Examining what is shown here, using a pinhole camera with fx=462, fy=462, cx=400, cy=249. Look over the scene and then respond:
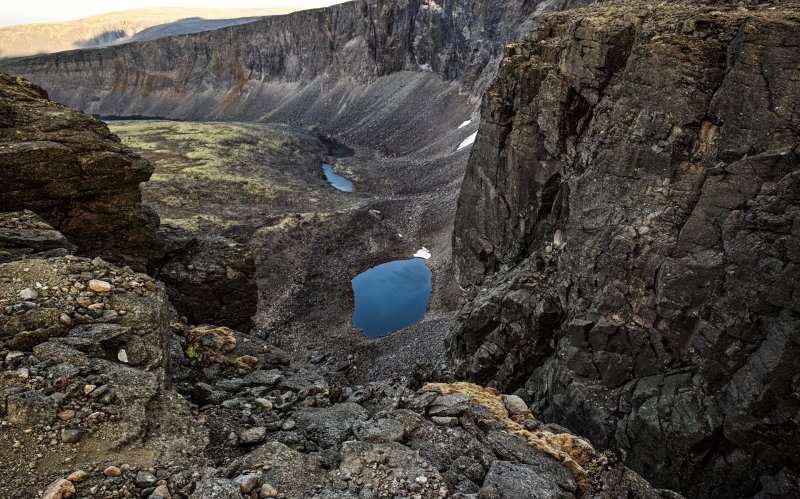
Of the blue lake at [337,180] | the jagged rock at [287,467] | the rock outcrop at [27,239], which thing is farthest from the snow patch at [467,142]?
the jagged rock at [287,467]

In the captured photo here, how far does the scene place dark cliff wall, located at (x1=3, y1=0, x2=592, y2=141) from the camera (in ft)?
325

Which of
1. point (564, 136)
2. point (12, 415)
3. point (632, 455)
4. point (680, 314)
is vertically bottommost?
point (632, 455)

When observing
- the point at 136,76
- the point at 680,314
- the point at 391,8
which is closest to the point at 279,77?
the point at 391,8

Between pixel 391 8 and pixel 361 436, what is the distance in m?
128

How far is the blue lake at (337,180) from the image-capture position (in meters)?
82.6

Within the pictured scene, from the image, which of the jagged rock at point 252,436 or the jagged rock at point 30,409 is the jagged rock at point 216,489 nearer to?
the jagged rock at point 252,436

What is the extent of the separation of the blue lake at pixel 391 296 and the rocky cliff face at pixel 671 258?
65.1 feet

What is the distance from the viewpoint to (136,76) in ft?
582

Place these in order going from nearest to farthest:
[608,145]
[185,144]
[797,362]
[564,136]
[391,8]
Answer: [797,362]
[608,145]
[564,136]
[185,144]
[391,8]

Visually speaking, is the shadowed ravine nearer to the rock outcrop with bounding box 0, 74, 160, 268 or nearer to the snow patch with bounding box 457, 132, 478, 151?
the rock outcrop with bounding box 0, 74, 160, 268

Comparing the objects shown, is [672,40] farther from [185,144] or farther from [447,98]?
[185,144]

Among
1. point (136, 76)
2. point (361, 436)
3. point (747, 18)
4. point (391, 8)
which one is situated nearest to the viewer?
point (361, 436)

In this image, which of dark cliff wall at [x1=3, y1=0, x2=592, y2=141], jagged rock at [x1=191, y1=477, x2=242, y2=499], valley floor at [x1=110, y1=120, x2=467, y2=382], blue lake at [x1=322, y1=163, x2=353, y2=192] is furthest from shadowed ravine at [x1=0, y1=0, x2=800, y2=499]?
dark cliff wall at [x1=3, y1=0, x2=592, y2=141]

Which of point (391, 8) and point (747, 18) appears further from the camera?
point (391, 8)
